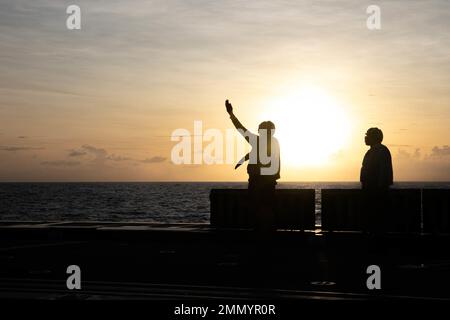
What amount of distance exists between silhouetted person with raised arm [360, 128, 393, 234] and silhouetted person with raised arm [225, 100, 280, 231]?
1.70 metres

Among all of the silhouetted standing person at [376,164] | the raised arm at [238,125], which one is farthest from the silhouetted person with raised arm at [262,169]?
the silhouetted standing person at [376,164]

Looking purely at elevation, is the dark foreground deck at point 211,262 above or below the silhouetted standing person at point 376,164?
below

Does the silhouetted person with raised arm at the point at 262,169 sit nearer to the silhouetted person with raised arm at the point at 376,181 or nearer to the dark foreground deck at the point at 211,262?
the dark foreground deck at the point at 211,262

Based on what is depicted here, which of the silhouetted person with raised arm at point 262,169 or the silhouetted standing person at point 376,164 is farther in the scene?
the silhouetted standing person at point 376,164

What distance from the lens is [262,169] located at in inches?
520

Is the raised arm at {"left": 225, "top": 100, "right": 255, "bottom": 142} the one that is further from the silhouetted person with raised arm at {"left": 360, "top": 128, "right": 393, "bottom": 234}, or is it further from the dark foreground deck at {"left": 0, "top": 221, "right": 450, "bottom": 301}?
the silhouetted person with raised arm at {"left": 360, "top": 128, "right": 393, "bottom": 234}

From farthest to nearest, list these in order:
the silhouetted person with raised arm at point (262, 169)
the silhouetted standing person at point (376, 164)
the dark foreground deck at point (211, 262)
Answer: the silhouetted standing person at point (376, 164), the silhouetted person with raised arm at point (262, 169), the dark foreground deck at point (211, 262)

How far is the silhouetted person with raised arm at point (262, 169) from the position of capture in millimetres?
12812

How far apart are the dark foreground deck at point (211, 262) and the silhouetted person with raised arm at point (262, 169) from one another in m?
0.42

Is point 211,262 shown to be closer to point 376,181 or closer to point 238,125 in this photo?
point 238,125

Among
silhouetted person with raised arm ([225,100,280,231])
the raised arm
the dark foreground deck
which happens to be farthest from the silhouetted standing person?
the raised arm

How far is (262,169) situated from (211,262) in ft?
5.94
